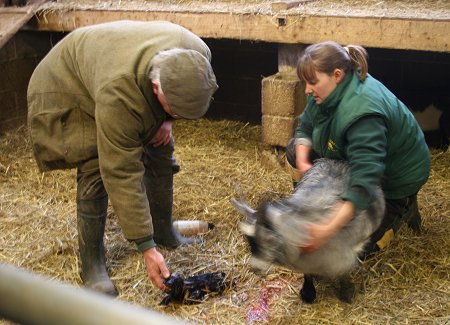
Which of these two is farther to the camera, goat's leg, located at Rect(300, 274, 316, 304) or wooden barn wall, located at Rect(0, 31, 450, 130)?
wooden barn wall, located at Rect(0, 31, 450, 130)

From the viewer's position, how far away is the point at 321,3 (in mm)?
4629

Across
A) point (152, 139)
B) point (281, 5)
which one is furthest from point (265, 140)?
point (152, 139)

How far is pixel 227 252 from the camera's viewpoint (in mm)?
3367

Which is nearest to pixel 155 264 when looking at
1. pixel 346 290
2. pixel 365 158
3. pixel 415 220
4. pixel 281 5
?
pixel 346 290

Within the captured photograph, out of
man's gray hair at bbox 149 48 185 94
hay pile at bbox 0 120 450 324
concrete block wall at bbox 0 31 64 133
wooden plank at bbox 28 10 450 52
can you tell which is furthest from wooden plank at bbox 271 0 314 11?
concrete block wall at bbox 0 31 64 133

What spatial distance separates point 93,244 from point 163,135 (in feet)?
2.16

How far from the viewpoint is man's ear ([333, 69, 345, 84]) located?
8.44ft

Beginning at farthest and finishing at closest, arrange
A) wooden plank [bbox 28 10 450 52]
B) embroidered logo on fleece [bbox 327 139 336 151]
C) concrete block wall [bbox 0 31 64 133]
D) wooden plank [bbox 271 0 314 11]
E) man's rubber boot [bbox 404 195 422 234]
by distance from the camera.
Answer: concrete block wall [bbox 0 31 64 133] → wooden plank [bbox 271 0 314 11] → wooden plank [bbox 28 10 450 52] → man's rubber boot [bbox 404 195 422 234] → embroidered logo on fleece [bbox 327 139 336 151]

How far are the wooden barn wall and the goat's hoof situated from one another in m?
2.86

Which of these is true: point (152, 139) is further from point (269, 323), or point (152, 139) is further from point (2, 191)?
point (2, 191)

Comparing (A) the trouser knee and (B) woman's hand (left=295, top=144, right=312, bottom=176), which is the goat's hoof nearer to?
(B) woman's hand (left=295, top=144, right=312, bottom=176)

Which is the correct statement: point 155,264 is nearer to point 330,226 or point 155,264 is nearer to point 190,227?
point 330,226

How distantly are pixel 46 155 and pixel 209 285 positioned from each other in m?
1.01

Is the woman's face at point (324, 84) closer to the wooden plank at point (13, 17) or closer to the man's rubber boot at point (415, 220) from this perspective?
the man's rubber boot at point (415, 220)
